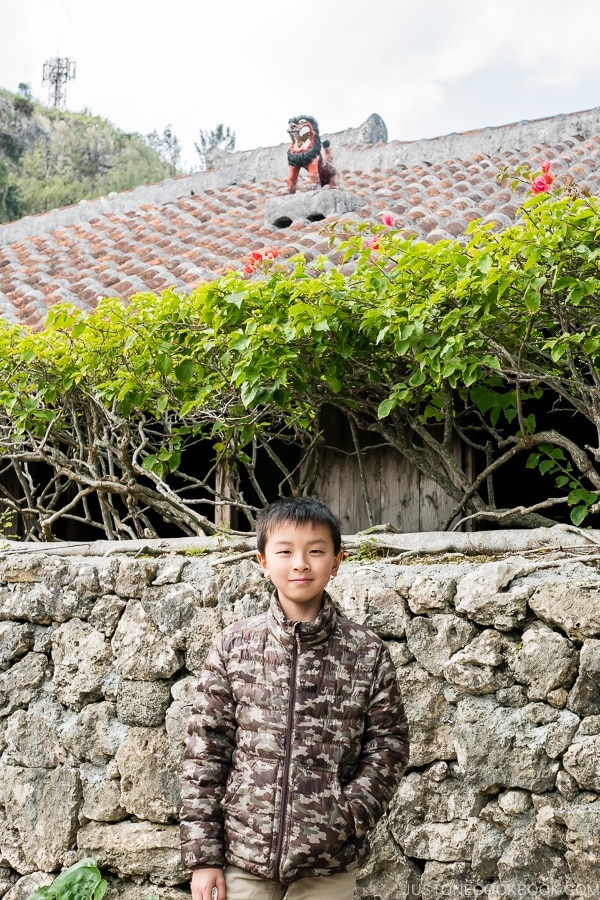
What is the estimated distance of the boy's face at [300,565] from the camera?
248cm

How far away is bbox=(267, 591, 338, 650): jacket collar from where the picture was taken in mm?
2467

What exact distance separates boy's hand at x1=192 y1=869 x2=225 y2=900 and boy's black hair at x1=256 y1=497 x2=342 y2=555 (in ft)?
2.87

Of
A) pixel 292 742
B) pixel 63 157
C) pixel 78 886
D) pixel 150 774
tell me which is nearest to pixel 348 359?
pixel 150 774

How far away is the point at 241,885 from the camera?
2.38 m

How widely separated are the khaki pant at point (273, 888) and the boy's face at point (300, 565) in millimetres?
686

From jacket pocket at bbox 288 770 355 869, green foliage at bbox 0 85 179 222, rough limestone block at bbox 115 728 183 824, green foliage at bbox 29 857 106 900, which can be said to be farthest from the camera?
green foliage at bbox 0 85 179 222

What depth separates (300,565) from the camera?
8.13ft

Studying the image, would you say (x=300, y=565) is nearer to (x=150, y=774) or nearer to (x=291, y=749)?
(x=291, y=749)

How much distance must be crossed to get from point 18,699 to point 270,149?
697cm

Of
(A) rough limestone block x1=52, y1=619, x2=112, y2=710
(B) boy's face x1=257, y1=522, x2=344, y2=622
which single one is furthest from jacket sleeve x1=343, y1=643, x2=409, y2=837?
(A) rough limestone block x1=52, y1=619, x2=112, y2=710

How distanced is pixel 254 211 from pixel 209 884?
6.37 metres

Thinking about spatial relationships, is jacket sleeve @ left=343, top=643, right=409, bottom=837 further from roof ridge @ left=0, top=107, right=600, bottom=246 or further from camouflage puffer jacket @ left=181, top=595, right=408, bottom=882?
roof ridge @ left=0, top=107, right=600, bottom=246

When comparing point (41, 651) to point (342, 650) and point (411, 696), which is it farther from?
point (342, 650)

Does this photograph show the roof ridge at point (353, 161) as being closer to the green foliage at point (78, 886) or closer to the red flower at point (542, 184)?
the red flower at point (542, 184)
